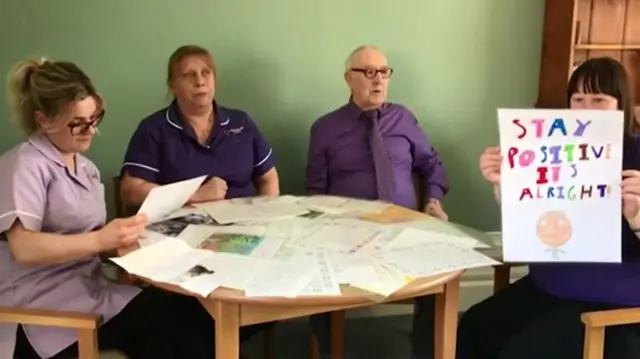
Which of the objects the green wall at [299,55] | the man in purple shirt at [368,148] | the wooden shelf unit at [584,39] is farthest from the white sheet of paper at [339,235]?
the wooden shelf unit at [584,39]

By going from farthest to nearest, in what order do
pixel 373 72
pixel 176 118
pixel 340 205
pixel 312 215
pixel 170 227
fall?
pixel 373 72 < pixel 176 118 < pixel 340 205 < pixel 312 215 < pixel 170 227

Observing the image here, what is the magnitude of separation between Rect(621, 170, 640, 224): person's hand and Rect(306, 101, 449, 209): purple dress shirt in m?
1.06

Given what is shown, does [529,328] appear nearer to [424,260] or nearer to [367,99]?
[424,260]

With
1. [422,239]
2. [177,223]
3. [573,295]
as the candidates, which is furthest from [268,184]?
[573,295]

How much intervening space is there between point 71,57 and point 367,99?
1099 mm

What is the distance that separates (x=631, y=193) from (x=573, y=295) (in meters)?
0.34

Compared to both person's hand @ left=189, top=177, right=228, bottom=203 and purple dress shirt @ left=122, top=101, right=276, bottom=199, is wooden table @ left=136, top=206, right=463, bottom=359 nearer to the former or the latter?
person's hand @ left=189, top=177, right=228, bottom=203

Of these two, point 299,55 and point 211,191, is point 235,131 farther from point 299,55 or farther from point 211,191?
point 299,55

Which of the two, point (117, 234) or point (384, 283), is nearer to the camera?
point (384, 283)

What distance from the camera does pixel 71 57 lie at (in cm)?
290

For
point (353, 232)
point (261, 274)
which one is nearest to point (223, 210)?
point (353, 232)

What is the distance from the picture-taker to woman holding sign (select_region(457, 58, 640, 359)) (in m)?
1.99

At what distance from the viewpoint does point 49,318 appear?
1.71m

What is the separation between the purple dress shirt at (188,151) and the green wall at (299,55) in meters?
0.30
